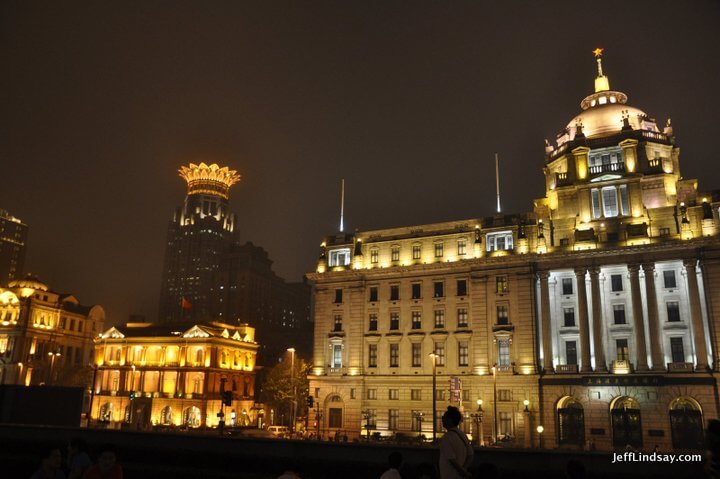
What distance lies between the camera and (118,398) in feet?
312

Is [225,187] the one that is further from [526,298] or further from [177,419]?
[526,298]

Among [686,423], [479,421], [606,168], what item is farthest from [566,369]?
[606,168]

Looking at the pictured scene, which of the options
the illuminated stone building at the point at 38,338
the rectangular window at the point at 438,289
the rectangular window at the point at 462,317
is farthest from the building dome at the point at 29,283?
the rectangular window at the point at 462,317

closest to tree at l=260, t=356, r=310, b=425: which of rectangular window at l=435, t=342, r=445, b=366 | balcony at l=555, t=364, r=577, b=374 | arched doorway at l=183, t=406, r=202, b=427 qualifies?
arched doorway at l=183, t=406, r=202, b=427

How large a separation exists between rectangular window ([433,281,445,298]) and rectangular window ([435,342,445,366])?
584 centimetres

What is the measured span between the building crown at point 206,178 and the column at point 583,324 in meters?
151

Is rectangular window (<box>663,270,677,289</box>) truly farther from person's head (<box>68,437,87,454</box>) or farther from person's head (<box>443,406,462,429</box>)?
person's head (<box>68,437,87,454</box>)

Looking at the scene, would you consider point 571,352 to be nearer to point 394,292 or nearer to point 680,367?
point 680,367

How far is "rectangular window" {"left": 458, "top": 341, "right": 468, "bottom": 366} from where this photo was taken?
6781 cm

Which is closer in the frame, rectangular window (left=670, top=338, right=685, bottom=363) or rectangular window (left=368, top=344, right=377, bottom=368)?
rectangular window (left=670, top=338, right=685, bottom=363)

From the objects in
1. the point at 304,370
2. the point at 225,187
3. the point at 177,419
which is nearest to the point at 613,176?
the point at 304,370

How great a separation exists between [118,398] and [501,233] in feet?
220

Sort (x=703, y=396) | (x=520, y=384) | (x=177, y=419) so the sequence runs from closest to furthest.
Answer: (x=703, y=396) → (x=520, y=384) → (x=177, y=419)

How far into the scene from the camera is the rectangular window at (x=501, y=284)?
222 feet
